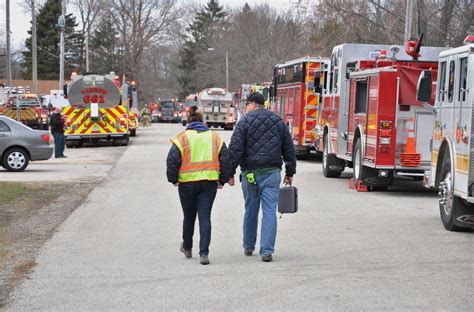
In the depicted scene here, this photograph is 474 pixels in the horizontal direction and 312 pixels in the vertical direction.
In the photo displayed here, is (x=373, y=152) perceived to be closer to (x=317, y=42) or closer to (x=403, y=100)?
(x=403, y=100)

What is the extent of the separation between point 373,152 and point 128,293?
9.90m

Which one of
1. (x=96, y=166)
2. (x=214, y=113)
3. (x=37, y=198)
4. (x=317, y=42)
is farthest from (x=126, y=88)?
(x=37, y=198)

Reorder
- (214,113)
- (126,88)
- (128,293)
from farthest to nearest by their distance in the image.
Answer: (214,113) → (126,88) → (128,293)

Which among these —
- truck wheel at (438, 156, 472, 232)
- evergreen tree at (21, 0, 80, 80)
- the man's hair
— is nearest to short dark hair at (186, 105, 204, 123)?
the man's hair

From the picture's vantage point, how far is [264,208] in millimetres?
9773

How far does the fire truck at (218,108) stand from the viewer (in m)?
56.3

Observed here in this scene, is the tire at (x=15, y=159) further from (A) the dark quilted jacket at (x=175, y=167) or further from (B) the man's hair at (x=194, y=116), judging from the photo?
(A) the dark quilted jacket at (x=175, y=167)

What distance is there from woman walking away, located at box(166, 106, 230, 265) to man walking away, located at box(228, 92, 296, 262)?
19cm

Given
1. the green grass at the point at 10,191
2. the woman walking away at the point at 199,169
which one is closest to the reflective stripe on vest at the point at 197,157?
the woman walking away at the point at 199,169

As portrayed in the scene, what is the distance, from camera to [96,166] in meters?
25.3

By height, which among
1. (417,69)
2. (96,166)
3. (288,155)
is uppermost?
(417,69)

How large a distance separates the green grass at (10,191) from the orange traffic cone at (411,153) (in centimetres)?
731

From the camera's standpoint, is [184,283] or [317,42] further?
[317,42]

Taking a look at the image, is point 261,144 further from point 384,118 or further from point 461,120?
point 384,118
